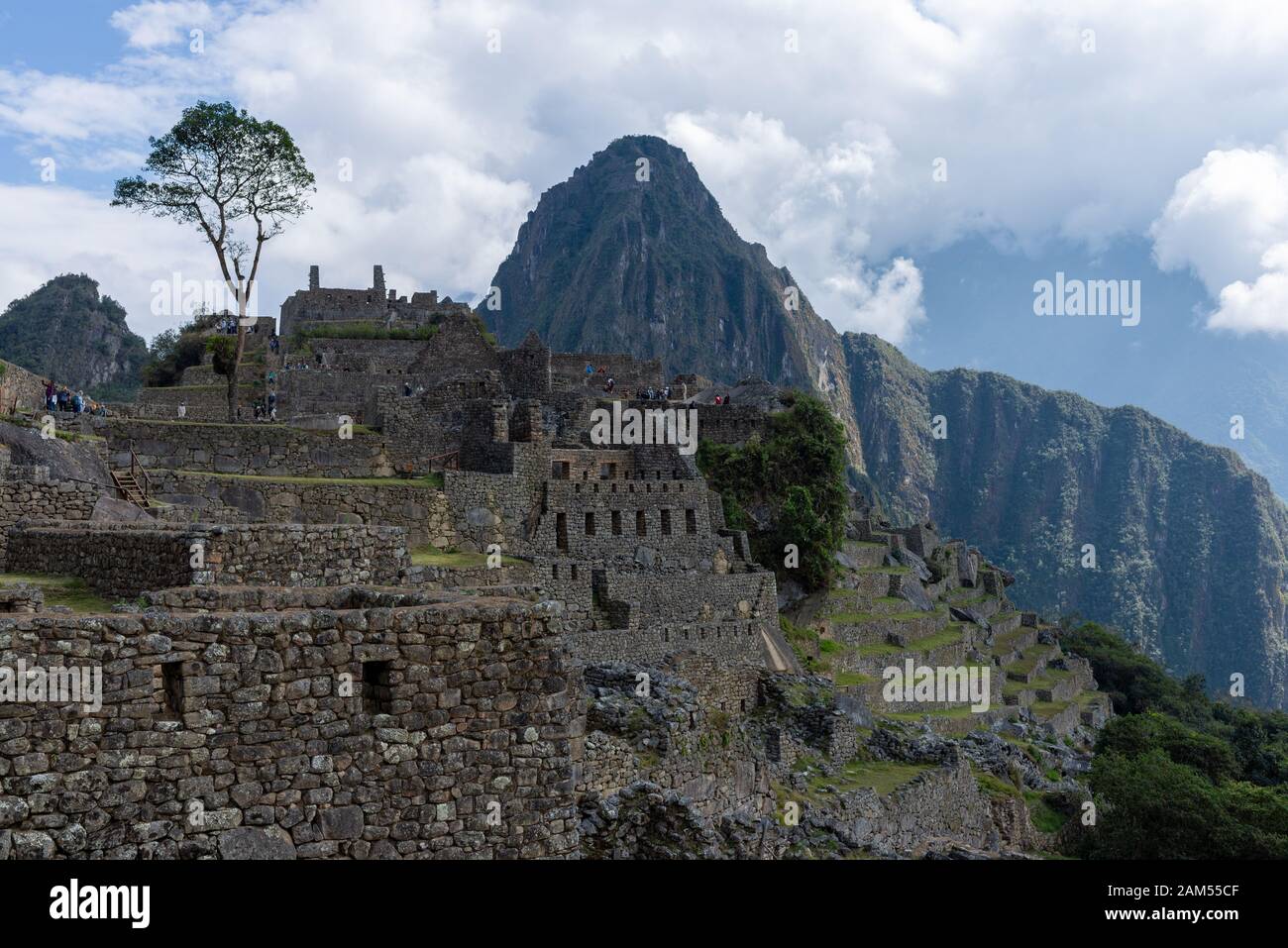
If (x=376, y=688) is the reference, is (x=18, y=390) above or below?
above

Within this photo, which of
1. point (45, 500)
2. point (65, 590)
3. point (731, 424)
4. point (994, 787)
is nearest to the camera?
point (65, 590)

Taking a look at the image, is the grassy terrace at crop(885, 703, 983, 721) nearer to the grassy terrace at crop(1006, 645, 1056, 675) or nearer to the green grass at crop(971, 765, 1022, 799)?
the green grass at crop(971, 765, 1022, 799)

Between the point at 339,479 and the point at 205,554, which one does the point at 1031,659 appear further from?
the point at 205,554

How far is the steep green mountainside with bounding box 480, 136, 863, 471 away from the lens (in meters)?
167

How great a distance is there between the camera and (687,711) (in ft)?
53.7

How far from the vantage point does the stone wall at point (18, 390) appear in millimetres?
19609

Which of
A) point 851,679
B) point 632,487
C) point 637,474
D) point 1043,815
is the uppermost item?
point 637,474

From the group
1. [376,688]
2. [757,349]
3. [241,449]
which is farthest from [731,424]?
[757,349]

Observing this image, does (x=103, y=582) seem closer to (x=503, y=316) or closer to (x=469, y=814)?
(x=469, y=814)

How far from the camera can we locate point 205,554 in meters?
8.53

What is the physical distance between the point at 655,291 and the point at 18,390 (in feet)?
505

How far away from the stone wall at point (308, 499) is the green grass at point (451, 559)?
284mm

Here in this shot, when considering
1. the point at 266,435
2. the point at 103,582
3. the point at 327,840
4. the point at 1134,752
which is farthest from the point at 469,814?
the point at 1134,752
